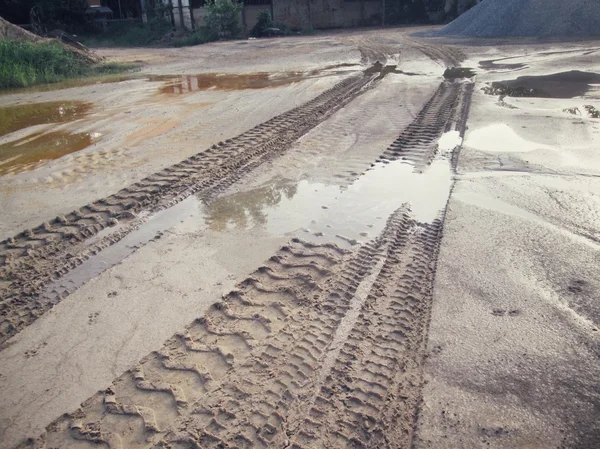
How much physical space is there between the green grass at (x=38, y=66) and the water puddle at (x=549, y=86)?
42.8ft

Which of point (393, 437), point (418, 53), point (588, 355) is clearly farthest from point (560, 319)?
point (418, 53)

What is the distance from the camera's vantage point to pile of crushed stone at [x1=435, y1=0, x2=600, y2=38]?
19.8 meters

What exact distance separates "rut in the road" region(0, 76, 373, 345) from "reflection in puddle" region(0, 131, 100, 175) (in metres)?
2.35

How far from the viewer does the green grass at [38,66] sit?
14695 millimetres

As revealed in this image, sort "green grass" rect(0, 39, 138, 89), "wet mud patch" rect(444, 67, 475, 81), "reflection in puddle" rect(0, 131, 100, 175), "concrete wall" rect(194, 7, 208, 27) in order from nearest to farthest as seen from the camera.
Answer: "reflection in puddle" rect(0, 131, 100, 175)
"wet mud patch" rect(444, 67, 475, 81)
"green grass" rect(0, 39, 138, 89)
"concrete wall" rect(194, 7, 208, 27)

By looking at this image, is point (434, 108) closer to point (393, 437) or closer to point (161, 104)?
point (161, 104)

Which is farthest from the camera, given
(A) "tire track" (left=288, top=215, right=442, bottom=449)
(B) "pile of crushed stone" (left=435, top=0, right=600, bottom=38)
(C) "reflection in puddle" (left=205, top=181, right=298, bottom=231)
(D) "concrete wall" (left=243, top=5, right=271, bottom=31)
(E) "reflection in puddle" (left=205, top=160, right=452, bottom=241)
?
(D) "concrete wall" (left=243, top=5, right=271, bottom=31)

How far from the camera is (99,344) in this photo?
138 inches


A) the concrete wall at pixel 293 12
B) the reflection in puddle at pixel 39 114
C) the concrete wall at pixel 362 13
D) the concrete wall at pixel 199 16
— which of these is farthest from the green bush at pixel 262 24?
the reflection in puddle at pixel 39 114

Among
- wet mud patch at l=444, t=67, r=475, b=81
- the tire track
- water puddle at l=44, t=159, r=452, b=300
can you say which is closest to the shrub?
wet mud patch at l=444, t=67, r=475, b=81

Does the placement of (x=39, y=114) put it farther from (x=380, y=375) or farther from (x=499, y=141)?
(x=380, y=375)

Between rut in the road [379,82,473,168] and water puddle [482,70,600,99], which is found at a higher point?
water puddle [482,70,600,99]

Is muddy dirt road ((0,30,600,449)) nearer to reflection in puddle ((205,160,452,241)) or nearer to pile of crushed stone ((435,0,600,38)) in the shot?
reflection in puddle ((205,160,452,241))

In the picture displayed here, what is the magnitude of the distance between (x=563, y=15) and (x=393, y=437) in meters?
23.0
